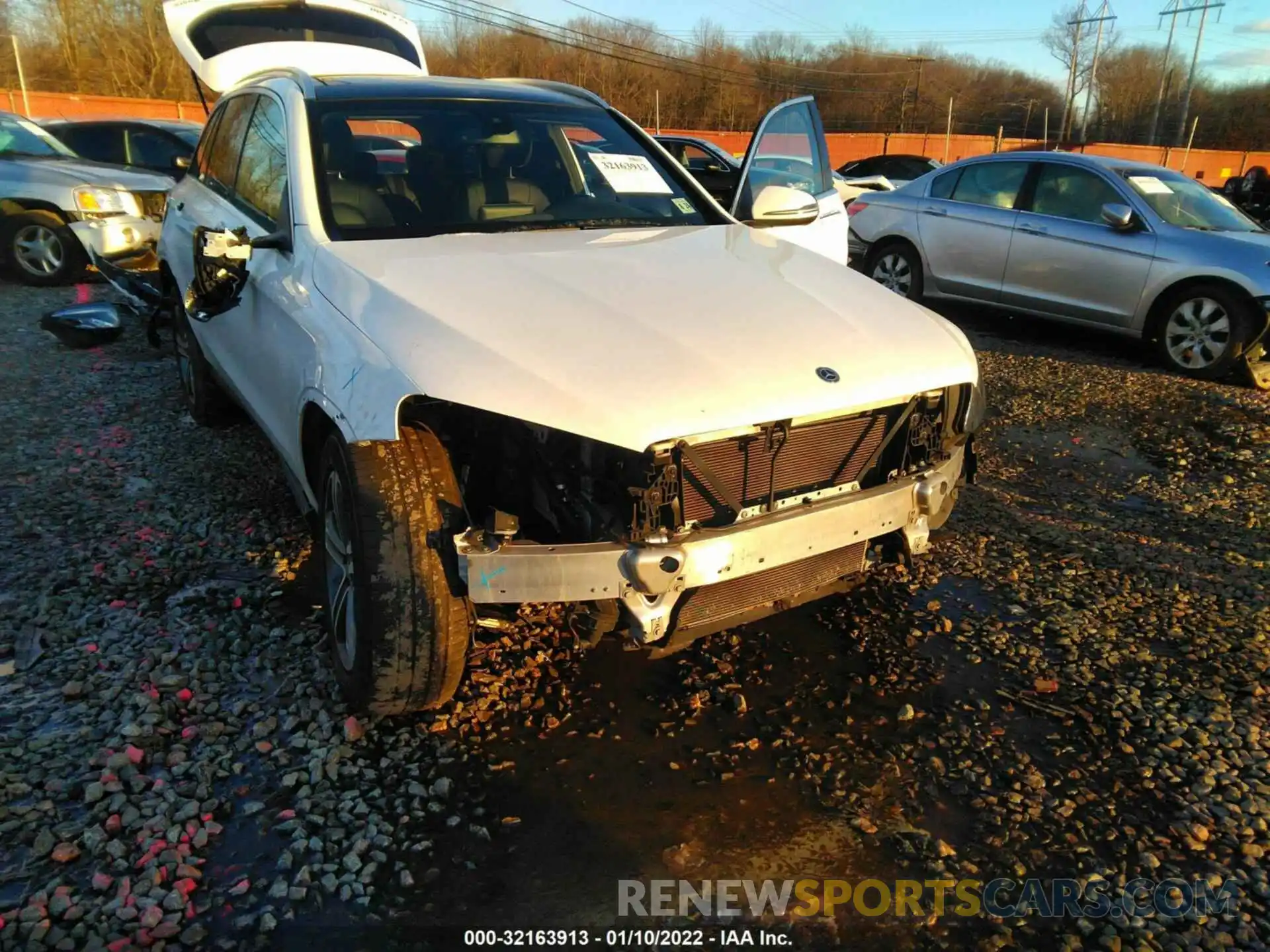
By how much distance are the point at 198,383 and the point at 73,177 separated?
17.7 feet

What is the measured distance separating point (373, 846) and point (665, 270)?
6.23 ft

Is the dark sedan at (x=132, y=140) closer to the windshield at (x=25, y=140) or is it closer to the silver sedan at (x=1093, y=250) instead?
the windshield at (x=25, y=140)

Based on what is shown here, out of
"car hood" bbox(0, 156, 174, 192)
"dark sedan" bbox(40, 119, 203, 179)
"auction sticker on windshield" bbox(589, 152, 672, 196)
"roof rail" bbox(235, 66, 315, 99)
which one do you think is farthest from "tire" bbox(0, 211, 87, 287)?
"auction sticker on windshield" bbox(589, 152, 672, 196)

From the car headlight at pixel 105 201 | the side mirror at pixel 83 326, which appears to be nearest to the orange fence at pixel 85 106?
the car headlight at pixel 105 201

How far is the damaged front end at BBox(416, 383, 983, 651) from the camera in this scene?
2.14 m

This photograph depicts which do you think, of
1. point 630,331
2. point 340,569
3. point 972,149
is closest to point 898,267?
point 630,331

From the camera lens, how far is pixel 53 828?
85.8 inches

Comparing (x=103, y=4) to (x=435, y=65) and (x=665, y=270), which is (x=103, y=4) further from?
(x=665, y=270)

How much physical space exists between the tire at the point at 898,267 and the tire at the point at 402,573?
7030 mm

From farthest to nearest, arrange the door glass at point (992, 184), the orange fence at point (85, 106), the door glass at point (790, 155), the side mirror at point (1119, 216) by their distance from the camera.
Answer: the orange fence at point (85, 106) → the door glass at point (992, 184) → the side mirror at point (1119, 216) → the door glass at point (790, 155)

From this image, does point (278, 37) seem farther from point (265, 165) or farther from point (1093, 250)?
point (1093, 250)

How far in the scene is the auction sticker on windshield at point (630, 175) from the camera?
3.65 meters

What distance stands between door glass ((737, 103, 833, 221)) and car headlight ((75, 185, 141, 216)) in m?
6.48

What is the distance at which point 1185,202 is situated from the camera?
726cm
